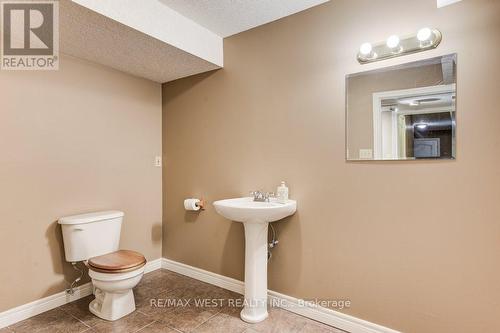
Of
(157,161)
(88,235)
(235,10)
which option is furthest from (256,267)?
(235,10)

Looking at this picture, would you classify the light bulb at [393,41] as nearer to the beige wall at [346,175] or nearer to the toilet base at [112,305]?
the beige wall at [346,175]

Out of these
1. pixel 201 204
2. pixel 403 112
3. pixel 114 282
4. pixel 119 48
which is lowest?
pixel 114 282

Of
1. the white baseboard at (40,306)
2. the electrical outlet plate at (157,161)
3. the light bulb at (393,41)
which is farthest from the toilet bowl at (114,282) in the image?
the light bulb at (393,41)

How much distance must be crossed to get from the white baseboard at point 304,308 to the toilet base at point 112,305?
71cm

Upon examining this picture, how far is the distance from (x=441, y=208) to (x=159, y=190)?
249 cm

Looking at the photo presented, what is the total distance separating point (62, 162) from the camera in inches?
86.9

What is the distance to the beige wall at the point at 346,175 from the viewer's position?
4.89ft

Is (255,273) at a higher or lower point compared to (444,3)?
lower

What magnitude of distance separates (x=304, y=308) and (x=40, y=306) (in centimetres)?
196

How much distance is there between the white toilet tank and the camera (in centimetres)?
208

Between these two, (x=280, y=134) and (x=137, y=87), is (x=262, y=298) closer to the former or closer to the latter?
(x=280, y=134)

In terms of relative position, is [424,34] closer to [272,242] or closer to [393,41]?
[393,41]

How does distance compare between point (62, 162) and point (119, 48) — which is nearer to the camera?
point (119, 48)

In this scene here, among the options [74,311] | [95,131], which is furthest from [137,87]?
[74,311]
